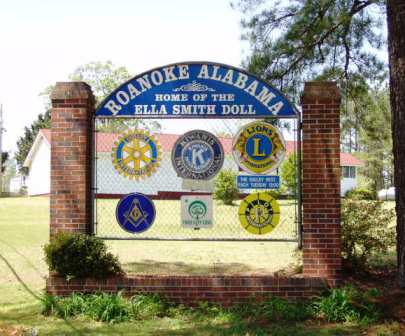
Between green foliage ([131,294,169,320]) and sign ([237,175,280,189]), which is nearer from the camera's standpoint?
green foliage ([131,294,169,320])

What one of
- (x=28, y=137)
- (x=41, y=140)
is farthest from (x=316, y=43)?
(x=28, y=137)

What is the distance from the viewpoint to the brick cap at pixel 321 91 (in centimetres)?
773

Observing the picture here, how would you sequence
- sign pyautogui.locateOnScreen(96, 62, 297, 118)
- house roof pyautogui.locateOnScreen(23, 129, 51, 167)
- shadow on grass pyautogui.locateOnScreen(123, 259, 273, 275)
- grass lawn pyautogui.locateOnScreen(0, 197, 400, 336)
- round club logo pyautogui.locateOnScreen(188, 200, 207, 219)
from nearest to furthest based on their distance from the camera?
grass lawn pyautogui.locateOnScreen(0, 197, 400, 336) < sign pyautogui.locateOnScreen(96, 62, 297, 118) < round club logo pyautogui.locateOnScreen(188, 200, 207, 219) < shadow on grass pyautogui.locateOnScreen(123, 259, 273, 275) < house roof pyautogui.locateOnScreen(23, 129, 51, 167)

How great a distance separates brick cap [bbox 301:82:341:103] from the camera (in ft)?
25.3

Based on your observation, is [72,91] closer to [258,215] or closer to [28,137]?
[258,215]

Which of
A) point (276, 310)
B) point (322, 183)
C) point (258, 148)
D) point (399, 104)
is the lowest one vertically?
point (276, 310)

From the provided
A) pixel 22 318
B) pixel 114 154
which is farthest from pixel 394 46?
pixel 22 318

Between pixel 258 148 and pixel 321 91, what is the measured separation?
124cm

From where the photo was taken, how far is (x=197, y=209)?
821cm

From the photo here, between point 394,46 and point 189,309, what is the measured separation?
4.46 metres

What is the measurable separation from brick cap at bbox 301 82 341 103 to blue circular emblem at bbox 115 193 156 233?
280 centimetres

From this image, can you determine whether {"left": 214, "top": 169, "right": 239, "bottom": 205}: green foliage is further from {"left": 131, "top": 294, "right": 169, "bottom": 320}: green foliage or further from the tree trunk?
the tree trunk

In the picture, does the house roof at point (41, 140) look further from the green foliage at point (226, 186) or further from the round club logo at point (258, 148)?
the round club logo at point (258, 148)

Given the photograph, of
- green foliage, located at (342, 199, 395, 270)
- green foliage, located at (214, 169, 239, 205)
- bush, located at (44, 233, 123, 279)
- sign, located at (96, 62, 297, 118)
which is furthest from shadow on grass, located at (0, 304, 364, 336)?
green foliage, located at (214, 169, 239, 205)
